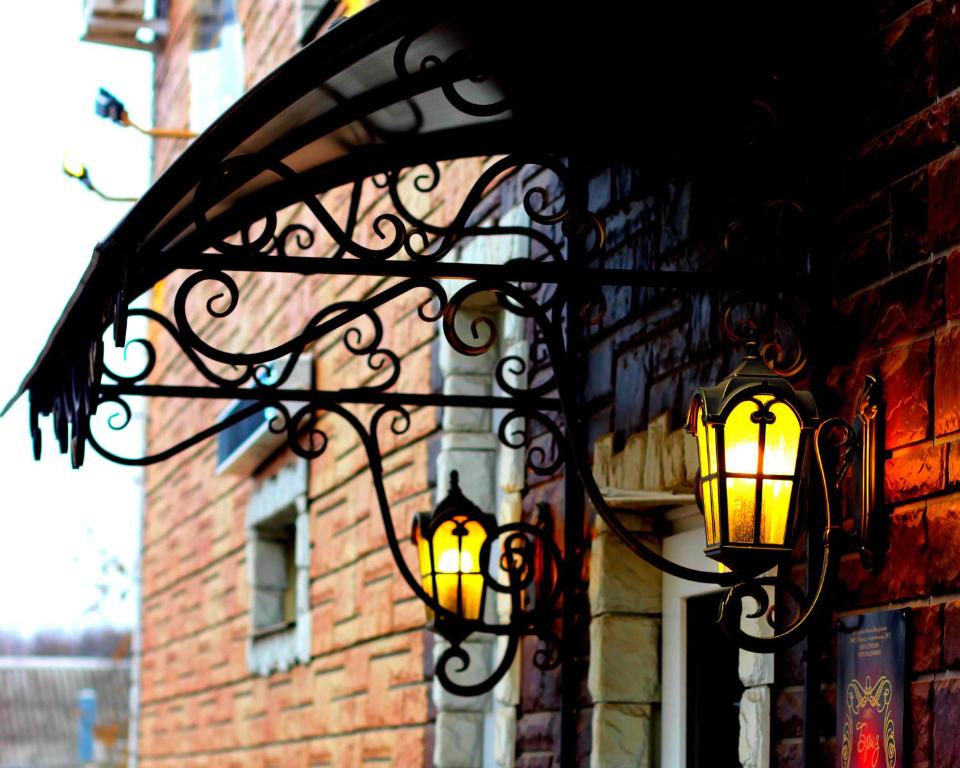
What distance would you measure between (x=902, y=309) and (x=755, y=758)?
1.05m

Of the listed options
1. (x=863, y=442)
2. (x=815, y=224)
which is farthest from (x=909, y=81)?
(x=863, y=442)

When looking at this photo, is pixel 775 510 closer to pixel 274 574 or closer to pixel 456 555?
pixel 456 555

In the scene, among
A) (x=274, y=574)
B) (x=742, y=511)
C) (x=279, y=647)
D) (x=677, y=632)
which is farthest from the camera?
(x=274, y=574)

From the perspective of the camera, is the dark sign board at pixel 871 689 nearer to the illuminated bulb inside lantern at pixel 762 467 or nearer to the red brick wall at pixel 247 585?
the illuminated bulb inside lantern at pixel 762 467

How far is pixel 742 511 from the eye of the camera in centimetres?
341

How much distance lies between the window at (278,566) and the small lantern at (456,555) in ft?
10.3

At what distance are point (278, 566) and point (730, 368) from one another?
5363 mm

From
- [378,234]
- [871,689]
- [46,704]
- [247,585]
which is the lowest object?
[46,704]

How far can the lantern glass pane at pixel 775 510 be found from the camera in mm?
3422

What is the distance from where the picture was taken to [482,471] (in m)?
6.11

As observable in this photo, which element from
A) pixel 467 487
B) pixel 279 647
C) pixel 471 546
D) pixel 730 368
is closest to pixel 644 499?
pixel 730 368

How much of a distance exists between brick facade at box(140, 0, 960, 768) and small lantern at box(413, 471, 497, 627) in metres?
0.28

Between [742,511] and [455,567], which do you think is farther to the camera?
[455,567]

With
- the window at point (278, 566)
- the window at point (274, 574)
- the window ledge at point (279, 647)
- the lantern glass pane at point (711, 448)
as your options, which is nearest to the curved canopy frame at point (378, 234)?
the lantern glass pane at point (711, 448)
